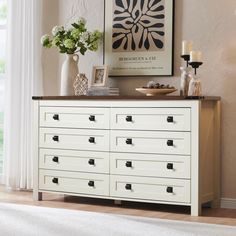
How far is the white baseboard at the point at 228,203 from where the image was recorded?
197 inches

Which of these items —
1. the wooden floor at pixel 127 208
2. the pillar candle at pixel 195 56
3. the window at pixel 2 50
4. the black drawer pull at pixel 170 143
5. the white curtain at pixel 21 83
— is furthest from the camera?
the window at pixel 2 50

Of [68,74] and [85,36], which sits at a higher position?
[85,36]

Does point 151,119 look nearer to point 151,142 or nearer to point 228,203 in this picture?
point 151,142

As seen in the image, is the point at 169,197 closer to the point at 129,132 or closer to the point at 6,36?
the point at 129,132

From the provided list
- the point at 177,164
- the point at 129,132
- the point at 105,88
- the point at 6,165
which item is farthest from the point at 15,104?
the point at 177,164

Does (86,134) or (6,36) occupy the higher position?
(6,36)

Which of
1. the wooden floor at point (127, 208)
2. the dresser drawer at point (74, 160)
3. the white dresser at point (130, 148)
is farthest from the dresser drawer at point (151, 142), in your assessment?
the wooden floor at point (127, 208)

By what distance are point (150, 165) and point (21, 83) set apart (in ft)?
5.12

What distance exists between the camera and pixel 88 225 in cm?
416

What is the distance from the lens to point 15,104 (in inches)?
228

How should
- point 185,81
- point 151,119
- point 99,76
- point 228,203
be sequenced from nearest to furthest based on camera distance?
point 151,119
point 185,81
point 228,203
point 99,76

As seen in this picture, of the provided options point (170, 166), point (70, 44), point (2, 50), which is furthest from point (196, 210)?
point (2, 50)

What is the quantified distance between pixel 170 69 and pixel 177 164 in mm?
877

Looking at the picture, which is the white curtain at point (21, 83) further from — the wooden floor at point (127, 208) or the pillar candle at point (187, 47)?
the pillar candle at point (187, 47)
